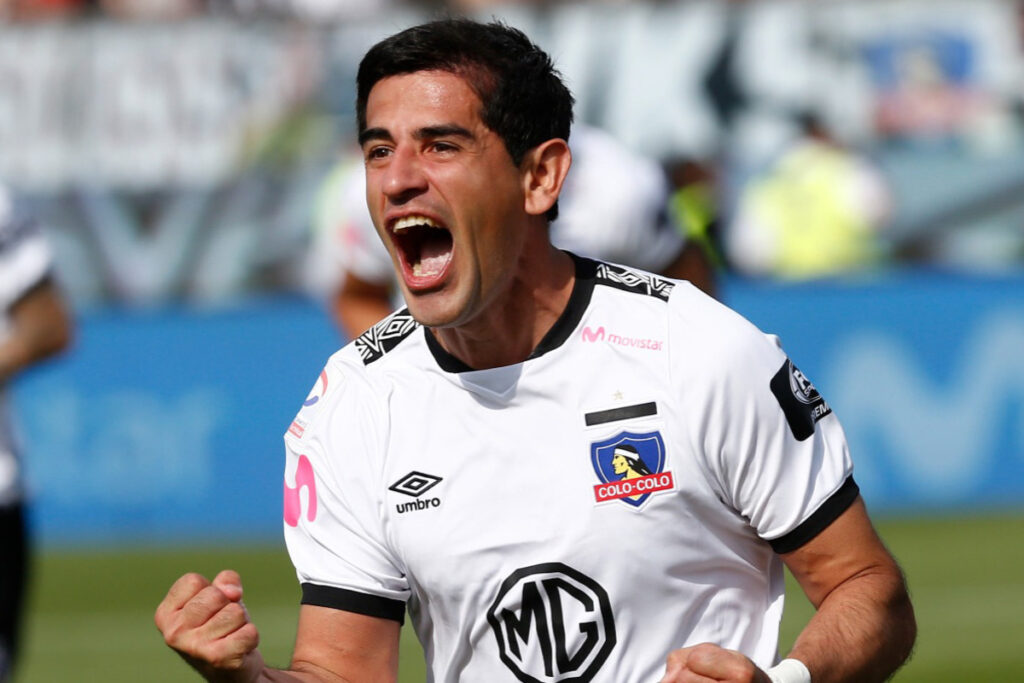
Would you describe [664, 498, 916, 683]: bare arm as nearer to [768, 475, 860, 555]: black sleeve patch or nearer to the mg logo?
[768, 475, 860, 555]: black sleeve patch

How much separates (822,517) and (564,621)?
613mm

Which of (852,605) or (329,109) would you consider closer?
(852,605)

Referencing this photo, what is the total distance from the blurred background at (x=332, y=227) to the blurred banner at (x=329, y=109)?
0.02 m

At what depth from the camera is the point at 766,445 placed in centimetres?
406

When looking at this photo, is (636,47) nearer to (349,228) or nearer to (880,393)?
(880,393)

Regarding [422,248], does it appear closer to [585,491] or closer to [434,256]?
[434,256]

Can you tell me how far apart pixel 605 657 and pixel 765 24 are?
42.7 ft

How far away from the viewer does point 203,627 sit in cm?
386

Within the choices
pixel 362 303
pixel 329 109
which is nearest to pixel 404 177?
pixel 362 303

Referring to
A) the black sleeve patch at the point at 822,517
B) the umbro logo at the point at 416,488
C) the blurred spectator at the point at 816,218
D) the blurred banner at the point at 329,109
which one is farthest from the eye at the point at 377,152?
the blurred banner at the point at 329,109

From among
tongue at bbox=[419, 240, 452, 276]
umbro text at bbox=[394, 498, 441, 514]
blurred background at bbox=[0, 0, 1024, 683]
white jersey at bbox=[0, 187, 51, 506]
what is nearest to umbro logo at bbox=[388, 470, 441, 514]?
umbro text at bbox=[394, 498, 441, 514]

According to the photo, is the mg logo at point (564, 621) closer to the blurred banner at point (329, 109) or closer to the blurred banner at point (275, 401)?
the blurred banner at point (275, 401)

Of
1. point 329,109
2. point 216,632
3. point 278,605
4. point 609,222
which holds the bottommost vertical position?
point 216,632

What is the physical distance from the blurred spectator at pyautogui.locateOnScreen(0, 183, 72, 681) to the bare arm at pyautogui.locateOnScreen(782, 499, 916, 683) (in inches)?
123
